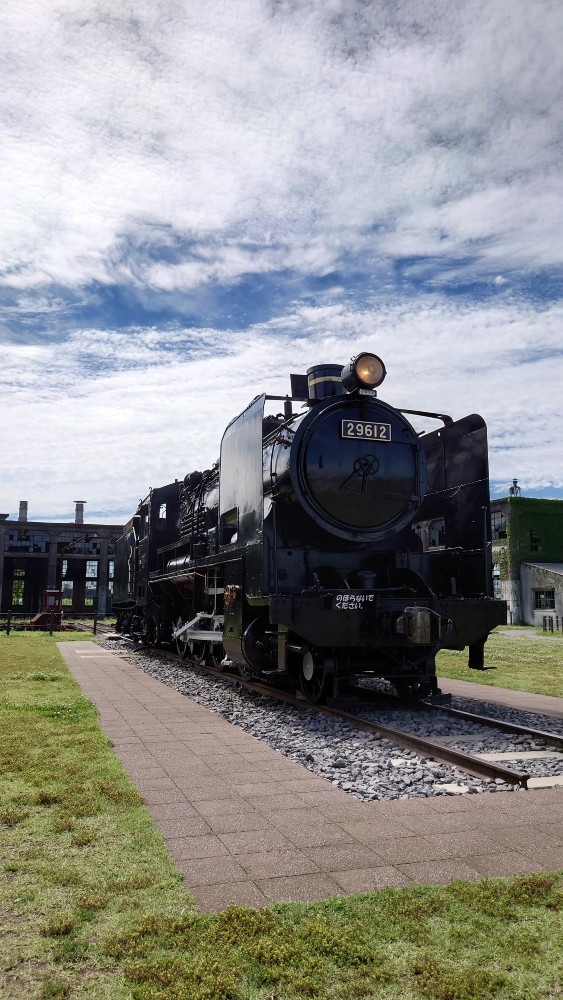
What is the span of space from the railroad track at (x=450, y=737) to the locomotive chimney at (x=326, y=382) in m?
3.55

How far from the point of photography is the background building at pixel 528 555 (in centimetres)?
3416

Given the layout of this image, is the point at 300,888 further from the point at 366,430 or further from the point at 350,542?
the point at 366,430

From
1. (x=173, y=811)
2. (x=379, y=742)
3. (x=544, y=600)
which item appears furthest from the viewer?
(x=544, y=600)

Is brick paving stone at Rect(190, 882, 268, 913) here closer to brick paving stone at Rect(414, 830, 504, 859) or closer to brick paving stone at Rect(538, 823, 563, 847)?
brick paving stone at Rect(414, 830, 504, 859)

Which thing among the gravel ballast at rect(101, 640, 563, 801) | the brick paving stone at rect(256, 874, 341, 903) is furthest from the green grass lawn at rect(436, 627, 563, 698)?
the brick paving stone at rect(256, 874, 341, 903)

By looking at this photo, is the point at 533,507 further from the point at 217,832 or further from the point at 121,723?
the point at 217,832

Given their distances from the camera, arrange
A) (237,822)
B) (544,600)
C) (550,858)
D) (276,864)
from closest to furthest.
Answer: (276,864) → (550,858) → (237,822) → (544,600)

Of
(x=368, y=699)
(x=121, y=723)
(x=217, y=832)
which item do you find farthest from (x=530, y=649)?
(x=217, y=832)

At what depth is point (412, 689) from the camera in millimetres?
8688

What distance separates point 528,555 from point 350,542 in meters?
29.9

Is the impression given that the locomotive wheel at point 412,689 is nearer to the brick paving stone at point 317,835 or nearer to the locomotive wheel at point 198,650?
the locomotive wheel at point 198,650

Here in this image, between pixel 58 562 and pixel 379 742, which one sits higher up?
pixel 58 562

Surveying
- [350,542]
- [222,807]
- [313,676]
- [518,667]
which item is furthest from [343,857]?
[518,667]

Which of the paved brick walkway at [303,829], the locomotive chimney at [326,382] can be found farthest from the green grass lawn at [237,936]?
the locomotive chimney at [326,382]
